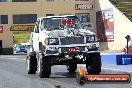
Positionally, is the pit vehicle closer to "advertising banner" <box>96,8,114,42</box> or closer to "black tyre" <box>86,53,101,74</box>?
"black tyre" <box>86,53,101,74</box>

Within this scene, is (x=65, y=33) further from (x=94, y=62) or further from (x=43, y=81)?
(x=43, y=81)

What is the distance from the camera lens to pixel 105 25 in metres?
57.2

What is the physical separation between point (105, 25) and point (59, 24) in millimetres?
42470

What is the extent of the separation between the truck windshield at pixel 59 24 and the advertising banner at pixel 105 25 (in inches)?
1514

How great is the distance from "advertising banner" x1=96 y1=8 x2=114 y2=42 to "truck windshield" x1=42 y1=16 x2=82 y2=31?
38.5 meters

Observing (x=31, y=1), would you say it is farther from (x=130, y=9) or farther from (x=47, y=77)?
(x=47, y=77)

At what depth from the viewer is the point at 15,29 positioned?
2589 inches

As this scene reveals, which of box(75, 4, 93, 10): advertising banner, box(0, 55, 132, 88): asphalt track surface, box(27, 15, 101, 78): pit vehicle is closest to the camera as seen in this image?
box(0, 55, 132, 88): asphalt track surface

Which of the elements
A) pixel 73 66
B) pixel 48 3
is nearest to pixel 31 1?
pixel 48 3

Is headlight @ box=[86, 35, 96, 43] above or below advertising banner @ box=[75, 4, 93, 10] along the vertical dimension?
below

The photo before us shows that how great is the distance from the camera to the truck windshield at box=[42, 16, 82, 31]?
1502 cm

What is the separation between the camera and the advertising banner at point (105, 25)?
5431 cm

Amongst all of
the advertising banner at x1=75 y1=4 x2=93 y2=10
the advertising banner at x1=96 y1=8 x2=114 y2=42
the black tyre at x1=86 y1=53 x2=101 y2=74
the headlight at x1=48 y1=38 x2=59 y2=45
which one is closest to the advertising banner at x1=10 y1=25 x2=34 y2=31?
the advertising banner at x1=75 y1=4 x2=93 y2=10

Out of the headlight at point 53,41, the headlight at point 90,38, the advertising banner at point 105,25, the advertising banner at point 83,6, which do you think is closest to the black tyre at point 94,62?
the headlight at point 90,38
